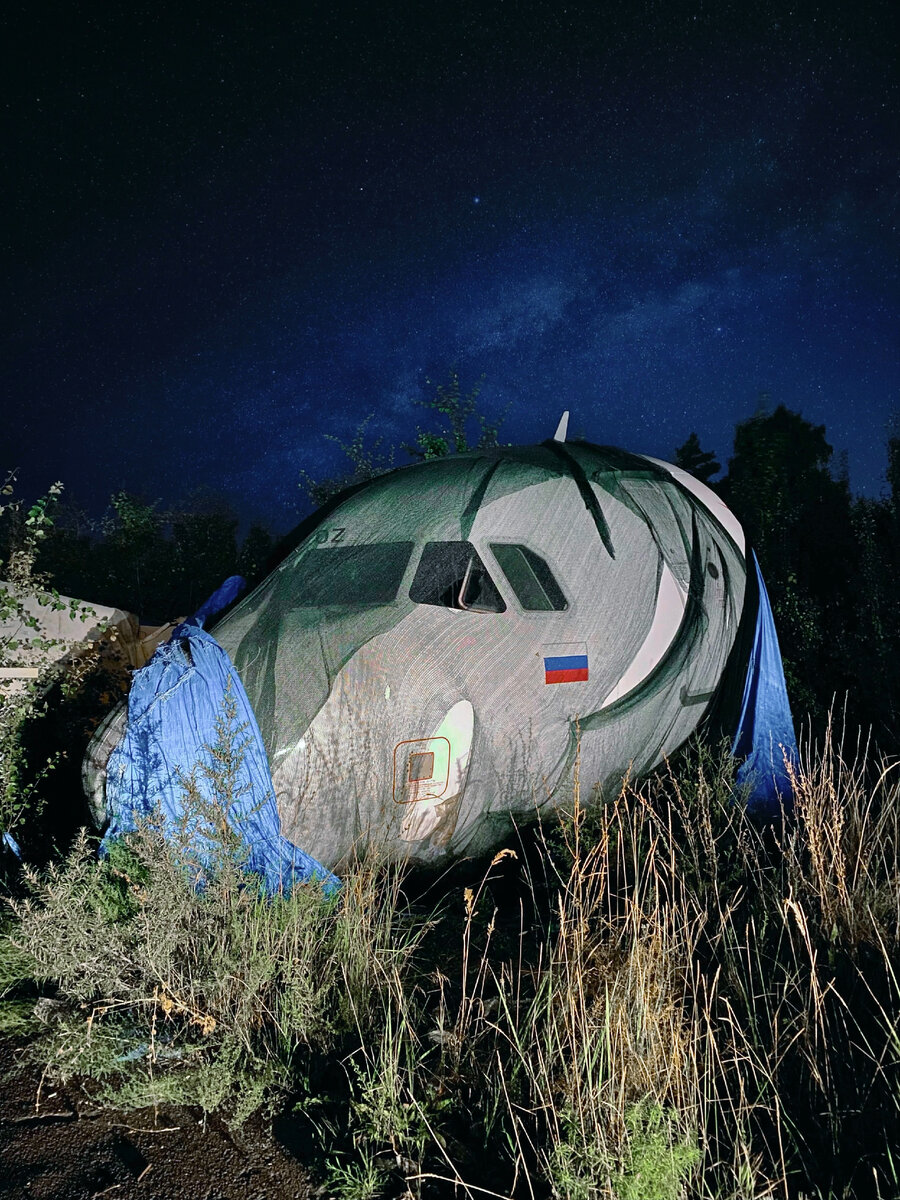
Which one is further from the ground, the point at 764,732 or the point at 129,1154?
the point at 764,732

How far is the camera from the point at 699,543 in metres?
5.83

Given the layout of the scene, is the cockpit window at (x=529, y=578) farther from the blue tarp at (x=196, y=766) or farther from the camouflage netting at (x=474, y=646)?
the blue tarp at (x=196, y=766)

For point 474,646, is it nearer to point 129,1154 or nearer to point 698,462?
point 129,1154

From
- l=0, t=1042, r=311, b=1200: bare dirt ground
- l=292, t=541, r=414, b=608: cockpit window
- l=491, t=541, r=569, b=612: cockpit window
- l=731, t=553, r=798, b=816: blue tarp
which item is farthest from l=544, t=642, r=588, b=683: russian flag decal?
l=0, t=1042, r=311, b=1200: bare dirt ground

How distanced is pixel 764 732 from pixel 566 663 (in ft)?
6.64

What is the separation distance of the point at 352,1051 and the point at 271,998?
435mm

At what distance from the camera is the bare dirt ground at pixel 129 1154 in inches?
91.7

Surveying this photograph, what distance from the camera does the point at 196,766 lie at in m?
3.55

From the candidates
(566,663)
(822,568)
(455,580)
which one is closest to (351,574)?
(455,580)

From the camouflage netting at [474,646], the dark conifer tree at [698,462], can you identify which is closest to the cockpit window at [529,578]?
the camouflage netting at [474,646]

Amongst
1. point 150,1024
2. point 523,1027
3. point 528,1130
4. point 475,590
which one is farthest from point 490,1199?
point 475,590

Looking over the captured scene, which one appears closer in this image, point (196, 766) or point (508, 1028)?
point (508, 1028)

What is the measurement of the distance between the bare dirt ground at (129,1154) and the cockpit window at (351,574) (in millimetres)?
2343

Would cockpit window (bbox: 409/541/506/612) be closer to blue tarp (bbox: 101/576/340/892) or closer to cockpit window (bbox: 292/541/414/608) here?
cockpit window (bbox: 292/541/414/608)
